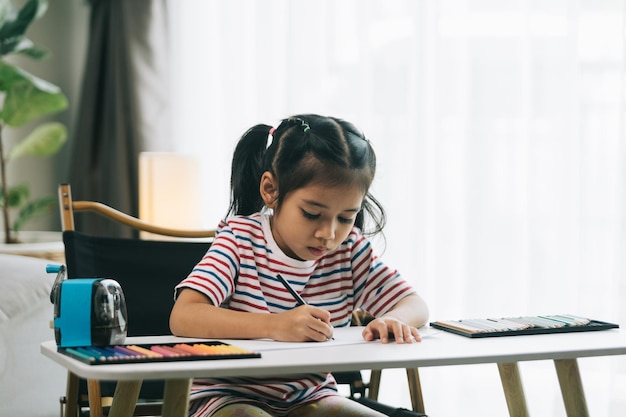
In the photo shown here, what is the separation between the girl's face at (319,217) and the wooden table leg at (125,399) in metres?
0.42

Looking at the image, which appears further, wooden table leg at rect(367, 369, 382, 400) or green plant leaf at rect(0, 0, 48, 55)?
green plant leaf at rect(0, 0, 48, 55)

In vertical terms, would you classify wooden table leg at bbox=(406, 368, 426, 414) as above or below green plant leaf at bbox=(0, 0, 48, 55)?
below

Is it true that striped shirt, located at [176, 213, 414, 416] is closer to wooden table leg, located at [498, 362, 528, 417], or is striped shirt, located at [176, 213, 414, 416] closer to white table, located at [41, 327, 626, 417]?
white table, located at [41, 327, 626, 417]

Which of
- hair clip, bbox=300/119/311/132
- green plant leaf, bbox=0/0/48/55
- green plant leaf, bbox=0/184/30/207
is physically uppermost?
green plant leaf, bbox=0/0/48/55

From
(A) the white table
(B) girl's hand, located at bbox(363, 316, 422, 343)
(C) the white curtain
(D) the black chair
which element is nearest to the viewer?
(A) the white table

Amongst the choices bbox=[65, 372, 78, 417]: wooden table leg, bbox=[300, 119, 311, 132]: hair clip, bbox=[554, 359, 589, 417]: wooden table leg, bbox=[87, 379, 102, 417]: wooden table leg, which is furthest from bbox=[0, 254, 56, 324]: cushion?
bbox=[554, 359, 589, 417]: wooden table leg

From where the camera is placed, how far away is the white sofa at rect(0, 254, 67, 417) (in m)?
1.97

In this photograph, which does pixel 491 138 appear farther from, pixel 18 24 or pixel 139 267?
pixel 18 24

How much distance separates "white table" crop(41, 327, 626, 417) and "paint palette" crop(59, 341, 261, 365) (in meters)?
0.01

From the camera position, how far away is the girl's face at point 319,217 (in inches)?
58.4

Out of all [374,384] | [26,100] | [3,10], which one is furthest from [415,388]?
[3,10]

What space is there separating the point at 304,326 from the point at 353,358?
172 mm

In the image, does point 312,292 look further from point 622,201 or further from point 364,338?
point 622,201

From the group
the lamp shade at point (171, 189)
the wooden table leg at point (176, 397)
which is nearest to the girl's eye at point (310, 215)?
the wooden table leg at point (176, 397)
